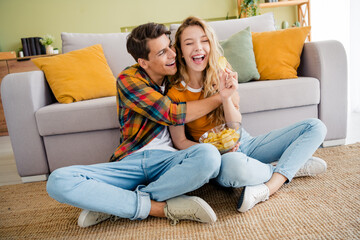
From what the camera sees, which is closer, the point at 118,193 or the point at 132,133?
the point at 118,193

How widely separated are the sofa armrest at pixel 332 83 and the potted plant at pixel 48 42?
3229 millimetres

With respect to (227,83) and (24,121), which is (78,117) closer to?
(24,121)

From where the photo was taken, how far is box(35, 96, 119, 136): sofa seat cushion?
1.70 m

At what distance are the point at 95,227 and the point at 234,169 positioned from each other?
0.57 m

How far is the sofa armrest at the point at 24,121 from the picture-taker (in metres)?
1.72

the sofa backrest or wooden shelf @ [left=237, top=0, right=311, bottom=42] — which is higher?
wooden shelf @ [left=237, top=0, right=311, bottom=42]

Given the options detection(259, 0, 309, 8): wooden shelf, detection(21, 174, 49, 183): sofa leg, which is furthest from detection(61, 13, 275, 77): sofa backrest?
detection(259, 0, 309, 8): wooden shelf

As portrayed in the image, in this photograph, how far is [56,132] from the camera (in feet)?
5.64

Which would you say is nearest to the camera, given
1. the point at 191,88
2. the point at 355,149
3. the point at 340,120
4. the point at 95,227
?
the point at 95,227

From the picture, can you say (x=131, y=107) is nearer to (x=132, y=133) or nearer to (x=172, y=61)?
(x=132, y=133)

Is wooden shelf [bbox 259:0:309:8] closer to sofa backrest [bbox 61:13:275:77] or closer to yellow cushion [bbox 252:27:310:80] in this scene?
sofa backrest [bbox 61:13:275:77]

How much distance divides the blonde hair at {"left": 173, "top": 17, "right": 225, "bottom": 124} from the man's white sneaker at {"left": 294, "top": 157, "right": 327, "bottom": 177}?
0.42 metres

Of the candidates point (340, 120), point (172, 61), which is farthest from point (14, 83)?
point (340, 120)

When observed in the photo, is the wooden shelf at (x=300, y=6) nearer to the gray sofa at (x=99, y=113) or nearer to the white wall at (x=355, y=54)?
the white wall at (x=355, y=54)
